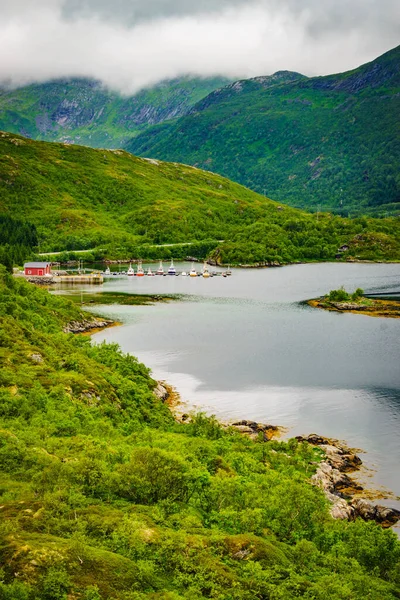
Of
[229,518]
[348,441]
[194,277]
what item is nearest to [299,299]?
[194,277]

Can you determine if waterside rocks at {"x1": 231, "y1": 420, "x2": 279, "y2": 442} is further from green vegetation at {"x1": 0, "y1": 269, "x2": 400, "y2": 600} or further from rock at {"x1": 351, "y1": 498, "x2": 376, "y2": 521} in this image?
rock at {"x1": 351, "y1": 498, "x2": 376, "y2": 521}

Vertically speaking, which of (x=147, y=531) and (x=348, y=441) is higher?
(x=147, y=531)

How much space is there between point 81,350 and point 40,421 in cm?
2751

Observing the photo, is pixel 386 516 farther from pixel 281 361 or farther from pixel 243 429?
pixel 281 361

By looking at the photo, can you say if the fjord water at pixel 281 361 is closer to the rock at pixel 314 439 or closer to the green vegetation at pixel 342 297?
the rock at pixel 314 439

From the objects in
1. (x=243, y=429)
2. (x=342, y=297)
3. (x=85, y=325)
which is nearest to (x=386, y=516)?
(x=243, y=429)

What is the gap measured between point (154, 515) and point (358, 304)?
110598 millimetres

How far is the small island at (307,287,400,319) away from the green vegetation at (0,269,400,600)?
8027 centimetres

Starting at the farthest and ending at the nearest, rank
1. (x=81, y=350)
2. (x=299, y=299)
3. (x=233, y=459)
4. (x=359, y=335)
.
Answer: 1. (x=299, y=299)
2. (x=359, y=335)
3. (x=81, y=350)
4. (x=233, y=459)

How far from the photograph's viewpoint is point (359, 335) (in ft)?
A: 344

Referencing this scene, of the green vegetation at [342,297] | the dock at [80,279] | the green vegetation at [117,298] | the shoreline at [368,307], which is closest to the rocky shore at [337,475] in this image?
the shoreline at [368,307]

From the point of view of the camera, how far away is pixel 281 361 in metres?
86.4

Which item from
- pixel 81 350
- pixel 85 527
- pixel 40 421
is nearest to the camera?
pixel 85 527

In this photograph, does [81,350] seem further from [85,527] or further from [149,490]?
[85,527]
